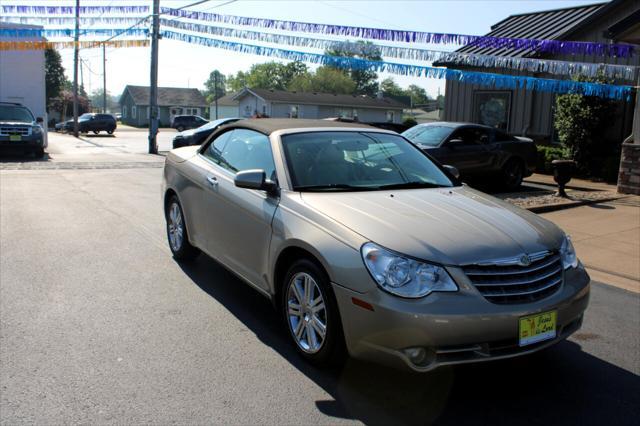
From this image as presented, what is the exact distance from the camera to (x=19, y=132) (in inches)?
691

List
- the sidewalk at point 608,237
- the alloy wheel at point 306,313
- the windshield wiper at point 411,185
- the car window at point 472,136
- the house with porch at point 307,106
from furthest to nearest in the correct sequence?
the house with porch at point 307,106 < the car window at point 472,136 < the sidewalk at point 608,237 < the windshield wiper at point 411,185 < the alloy wheel at point 306,313

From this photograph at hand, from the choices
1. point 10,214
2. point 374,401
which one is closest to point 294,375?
point 374,401

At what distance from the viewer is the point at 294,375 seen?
12.3 feet

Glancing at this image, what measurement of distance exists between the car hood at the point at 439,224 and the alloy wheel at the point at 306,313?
48 cm

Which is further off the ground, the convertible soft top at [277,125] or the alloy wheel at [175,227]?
the convertible soft top at [277,125]

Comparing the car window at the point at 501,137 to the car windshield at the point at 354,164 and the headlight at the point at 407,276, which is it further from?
the headlight at the point at 407,276

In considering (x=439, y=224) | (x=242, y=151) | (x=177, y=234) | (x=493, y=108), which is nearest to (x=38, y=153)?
(x=177, y=234)

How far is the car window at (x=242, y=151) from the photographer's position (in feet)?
15.5

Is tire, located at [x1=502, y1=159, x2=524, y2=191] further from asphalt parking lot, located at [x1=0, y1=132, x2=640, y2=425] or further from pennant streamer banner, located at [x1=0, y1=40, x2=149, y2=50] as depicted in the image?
pennant streamer banner, located at [x1=0, y1=40, x2=149, y2=50]

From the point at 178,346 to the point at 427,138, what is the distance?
8635mm

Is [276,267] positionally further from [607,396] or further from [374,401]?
[607,396]

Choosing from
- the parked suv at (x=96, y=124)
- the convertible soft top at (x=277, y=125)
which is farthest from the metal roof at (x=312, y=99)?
the convertible soft top at (x=277, y=125)

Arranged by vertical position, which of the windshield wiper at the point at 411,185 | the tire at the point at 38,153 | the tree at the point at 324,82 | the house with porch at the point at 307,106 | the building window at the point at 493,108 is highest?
the tree at the point at 324,82

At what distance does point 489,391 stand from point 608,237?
5.60 meters
